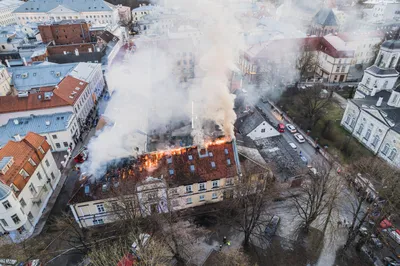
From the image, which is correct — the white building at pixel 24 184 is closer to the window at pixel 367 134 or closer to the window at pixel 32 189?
the window at pixel 32 189

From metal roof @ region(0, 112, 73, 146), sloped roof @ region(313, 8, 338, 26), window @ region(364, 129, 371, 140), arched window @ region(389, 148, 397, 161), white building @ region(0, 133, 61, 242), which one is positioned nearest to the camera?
white building @ region(0, 133, 61, 242)

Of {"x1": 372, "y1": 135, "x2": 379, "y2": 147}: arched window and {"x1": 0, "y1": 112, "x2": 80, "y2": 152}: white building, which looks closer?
{"x1": 372, "y1": 135, "x2": 379, "y2": 147}: arched window

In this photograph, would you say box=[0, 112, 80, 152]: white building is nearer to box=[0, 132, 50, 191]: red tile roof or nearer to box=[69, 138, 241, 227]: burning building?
box=[0, 132, 50, 191]: red tile roof

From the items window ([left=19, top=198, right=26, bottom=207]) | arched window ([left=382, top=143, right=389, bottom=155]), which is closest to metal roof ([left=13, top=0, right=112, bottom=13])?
window ([left=19, top=198, right=26, bottom=207])

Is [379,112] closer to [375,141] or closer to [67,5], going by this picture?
[375,141]

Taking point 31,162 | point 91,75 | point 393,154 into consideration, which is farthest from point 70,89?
point 393,154

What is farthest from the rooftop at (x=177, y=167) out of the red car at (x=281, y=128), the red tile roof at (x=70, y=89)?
the red tile roof at (x=70, y=89)
